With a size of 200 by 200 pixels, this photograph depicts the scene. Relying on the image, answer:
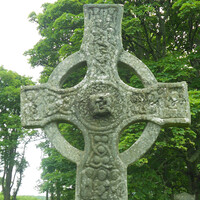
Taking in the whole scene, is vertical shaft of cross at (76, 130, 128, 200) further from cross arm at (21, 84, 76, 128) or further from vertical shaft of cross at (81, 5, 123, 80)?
vertical shaft of cross at (81, 5, 123, 80)

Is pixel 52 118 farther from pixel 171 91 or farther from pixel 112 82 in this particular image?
pixel 171 91

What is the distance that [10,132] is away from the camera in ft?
62.3

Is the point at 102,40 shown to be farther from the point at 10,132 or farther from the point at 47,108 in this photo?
the point at 10,132

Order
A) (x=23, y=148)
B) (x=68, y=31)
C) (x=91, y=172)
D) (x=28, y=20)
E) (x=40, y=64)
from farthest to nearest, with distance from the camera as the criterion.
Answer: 1. (x=23, y=148)
2. (x=28, y=20)
3. (x=40, y=64)
4. (x=68, y=31)
5. (x=91, y=172)

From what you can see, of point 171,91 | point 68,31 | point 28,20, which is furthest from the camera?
point 28,20

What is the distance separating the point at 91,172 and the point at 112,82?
131 centimetres

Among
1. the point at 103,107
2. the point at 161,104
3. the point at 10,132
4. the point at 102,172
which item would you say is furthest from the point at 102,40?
the point at 10,132

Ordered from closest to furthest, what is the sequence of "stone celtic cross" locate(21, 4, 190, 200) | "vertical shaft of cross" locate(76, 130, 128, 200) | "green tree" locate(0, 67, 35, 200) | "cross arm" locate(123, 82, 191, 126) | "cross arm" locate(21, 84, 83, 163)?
"vertical shaft of cross" locate(76, 130, 128, 200) < "stone celtic cross" locate(21, 4, 190, 200) < "cross arm" locate(123, 82, 191, 126) < "cross arm" locate(21, 84, 83, 163) < "green tree" locate(0, 67, 35, 200)

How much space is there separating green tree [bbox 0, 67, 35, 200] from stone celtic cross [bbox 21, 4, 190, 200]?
14.6 m

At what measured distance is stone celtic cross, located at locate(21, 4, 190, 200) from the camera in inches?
135

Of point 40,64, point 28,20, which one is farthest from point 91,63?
point 28,20

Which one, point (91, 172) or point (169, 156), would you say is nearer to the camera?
point (91, 172)

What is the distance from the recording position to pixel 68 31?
37.9 feet

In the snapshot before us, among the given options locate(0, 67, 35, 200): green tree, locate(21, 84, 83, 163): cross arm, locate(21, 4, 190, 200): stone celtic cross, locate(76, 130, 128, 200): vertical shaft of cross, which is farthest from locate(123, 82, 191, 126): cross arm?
locate(0, 67, 35, 200): green tree
